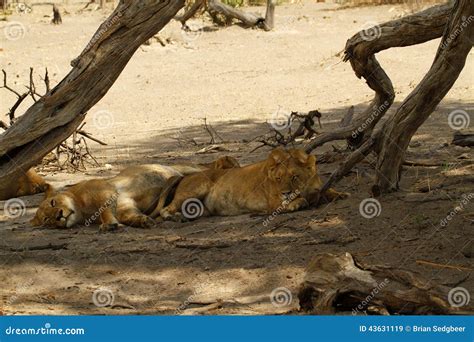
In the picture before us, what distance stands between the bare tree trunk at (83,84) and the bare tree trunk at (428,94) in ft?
7.81

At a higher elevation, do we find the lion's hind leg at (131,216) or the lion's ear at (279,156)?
the lion's ear at (279,156)

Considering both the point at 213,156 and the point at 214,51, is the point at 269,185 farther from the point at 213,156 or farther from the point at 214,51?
the point at 214,51

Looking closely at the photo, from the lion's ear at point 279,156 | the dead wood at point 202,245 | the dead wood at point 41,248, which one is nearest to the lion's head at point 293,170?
the lion's ear at point 279,156

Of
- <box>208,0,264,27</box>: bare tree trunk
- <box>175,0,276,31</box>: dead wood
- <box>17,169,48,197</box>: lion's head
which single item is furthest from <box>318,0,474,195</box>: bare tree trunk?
<box>208,0,264,27</box>: bare tree trunk

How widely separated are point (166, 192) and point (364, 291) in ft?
13.4

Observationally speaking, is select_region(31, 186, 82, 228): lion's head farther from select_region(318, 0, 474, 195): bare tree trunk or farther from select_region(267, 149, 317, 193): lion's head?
select_region(318, 0, 474, 195): bare tree trunk

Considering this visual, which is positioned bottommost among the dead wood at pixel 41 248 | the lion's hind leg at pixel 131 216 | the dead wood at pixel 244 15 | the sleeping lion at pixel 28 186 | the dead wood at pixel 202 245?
the dead wood at pixel 202 245

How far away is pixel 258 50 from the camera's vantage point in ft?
73.1

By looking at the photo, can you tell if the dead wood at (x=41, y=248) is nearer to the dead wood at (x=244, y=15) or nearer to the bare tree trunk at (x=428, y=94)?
the bare tree trunk at (x=428, y=94)

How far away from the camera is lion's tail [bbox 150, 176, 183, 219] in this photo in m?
10.2

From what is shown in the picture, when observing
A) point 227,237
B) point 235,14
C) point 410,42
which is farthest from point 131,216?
point 235,14

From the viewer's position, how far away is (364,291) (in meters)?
6.61

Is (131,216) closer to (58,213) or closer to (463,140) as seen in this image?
(58,213)

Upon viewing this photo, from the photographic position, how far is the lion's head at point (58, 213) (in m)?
9.82
